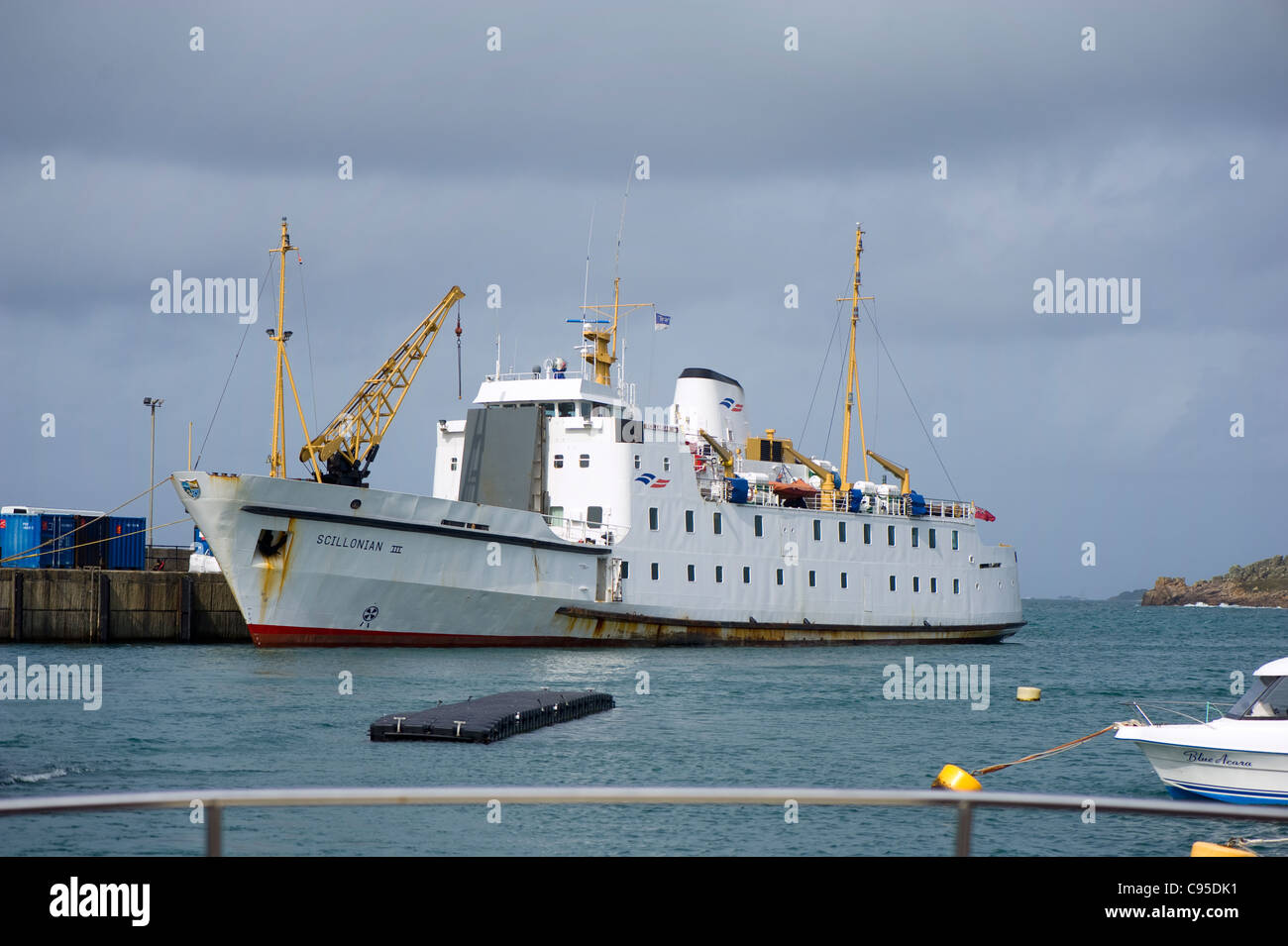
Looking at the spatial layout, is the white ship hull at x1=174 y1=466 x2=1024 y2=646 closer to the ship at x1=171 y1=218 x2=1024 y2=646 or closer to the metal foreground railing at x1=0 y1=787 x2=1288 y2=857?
the ship at x1=171 y1=218 x2=1024 y2=646

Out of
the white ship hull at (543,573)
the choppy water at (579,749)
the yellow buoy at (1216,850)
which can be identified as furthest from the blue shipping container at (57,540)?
the yellow buoy at (1216,850)

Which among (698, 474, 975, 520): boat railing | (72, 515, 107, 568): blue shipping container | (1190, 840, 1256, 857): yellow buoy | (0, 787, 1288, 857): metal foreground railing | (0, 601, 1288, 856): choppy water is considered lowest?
(0, 601, 1288, 856): choppy water

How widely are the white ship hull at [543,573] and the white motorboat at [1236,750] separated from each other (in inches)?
885

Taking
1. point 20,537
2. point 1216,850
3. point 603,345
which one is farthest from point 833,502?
point 1216,850

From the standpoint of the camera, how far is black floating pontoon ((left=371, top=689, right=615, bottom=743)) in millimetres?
22203

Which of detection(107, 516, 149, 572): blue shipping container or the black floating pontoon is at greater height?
detection(107, 516, 149, 572): blue shipping container

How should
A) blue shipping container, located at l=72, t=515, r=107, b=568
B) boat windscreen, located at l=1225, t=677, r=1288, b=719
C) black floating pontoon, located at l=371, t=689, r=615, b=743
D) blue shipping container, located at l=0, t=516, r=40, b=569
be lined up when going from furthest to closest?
blue shipping container, located at l=72, t=515, r=107, b=568 → blue shipping container, located at l=0, t=516, r=40, b=569 → black floating pontoon, located at l=371, t=689, r=615, b=743 → boat windscreen, located at l=1225, t=677, r=1288, b=719

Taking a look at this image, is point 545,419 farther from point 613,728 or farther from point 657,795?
point 657,795

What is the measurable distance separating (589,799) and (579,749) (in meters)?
18.7

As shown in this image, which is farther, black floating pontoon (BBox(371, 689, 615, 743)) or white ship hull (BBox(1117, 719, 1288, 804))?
black floating pontoon (BBox(371, 689, 615, 743))

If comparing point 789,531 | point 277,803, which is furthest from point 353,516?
point 277,803

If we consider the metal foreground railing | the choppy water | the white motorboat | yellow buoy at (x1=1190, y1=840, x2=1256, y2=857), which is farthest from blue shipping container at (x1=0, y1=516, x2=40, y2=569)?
the metal foreground railing

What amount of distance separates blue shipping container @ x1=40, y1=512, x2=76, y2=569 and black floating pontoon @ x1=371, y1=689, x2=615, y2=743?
31657mm
